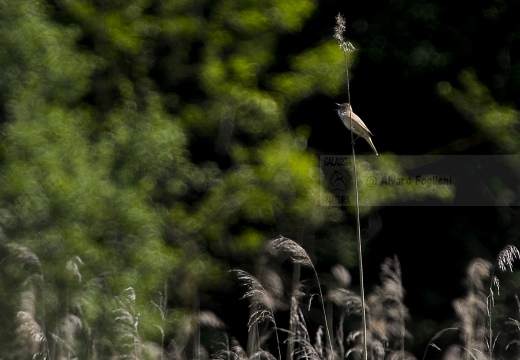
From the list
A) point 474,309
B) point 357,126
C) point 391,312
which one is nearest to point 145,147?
point 357,126

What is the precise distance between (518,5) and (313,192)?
361 centimetres

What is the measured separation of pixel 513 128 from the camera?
11289 mm

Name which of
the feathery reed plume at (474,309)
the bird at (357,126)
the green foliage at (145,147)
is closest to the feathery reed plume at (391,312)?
the feathery reed plume at (474,309)

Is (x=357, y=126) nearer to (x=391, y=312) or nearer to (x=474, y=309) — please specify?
(x=391, y=312)

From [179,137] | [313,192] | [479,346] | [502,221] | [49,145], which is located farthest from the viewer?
[502,221]

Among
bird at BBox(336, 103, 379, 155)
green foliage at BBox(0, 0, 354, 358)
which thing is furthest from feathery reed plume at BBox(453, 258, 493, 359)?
green foliage at BBox(0, 0, 354, 358)

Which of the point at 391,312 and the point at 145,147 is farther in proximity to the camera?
the point at 145,147

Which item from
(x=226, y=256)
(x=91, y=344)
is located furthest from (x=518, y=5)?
(x=91, y=344)

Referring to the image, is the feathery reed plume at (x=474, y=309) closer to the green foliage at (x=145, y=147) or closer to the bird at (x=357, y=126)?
the bird at (x=357, y=126)

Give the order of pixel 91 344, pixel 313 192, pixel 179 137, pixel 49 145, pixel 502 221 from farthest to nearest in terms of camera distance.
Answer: pixel 502 221
pixel 313 192
pixel 179 137
pixel 49 145
pixel 91 344

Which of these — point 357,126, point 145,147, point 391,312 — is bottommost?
point 391,312

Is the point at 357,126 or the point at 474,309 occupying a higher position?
the point at 357,126

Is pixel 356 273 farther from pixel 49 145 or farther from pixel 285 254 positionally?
pixel 49 145

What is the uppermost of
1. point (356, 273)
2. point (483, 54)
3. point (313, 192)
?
point (483, 54)
